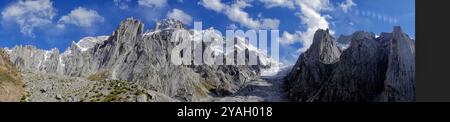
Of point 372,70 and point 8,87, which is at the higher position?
point 372,70

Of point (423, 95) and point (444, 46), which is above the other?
point (444, 46)

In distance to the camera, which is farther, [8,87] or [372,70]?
[372,70]

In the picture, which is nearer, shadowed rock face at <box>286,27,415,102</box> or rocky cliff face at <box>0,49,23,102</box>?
rocky cliff face at <box>0,49,23,102</box>

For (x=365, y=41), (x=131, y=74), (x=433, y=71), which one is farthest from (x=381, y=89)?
(x=433, y=71)

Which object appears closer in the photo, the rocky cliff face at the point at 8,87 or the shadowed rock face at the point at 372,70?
the rocky cliff face at the point at 8,87
